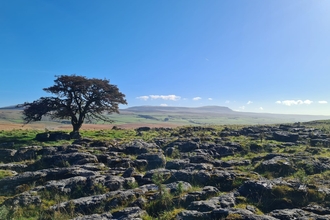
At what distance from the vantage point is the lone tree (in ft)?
103

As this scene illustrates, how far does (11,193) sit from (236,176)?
11.5 m

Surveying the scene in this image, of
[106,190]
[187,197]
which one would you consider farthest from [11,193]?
[187,197]

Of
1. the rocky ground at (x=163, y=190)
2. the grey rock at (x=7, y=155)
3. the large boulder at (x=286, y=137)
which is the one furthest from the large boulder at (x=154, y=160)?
the large boulder at (x=286, y=137)

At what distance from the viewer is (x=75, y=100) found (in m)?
34.1

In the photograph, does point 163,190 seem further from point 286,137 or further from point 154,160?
point 286,137

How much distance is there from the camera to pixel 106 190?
1043cm

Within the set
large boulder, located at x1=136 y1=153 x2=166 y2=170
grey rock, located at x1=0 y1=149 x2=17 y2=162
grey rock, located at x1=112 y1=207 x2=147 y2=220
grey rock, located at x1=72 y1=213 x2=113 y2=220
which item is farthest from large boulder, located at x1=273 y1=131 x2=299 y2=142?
grey rock, located at x1=0 y1=149 x2=17 y2=162

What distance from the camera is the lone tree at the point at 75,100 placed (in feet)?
103

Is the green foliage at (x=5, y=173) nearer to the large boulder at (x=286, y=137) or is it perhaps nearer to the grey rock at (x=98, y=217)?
the grey rock at (x=98, y=217)

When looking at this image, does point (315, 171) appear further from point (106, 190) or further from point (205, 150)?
point (106, 190)

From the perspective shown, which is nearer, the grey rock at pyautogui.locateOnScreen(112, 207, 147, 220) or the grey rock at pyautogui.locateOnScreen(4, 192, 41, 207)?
the grey rock at pyautogui.locateOnScreen(112, 207, 147, 220)

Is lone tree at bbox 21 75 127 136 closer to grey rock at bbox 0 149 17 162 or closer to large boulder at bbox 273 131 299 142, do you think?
grey rock at bbox 0 149 17 162

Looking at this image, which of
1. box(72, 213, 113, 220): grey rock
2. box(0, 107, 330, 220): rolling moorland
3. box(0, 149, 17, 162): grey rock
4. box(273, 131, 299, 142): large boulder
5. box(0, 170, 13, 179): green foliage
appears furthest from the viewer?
box(273, 131, 299, 142): large boulder

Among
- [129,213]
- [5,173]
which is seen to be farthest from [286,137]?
[5,173]
